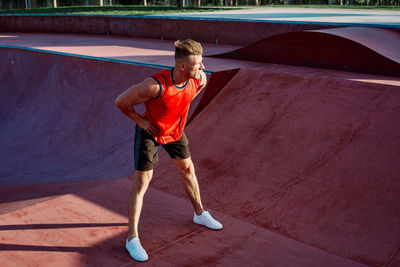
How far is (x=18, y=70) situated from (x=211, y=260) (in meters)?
8.92

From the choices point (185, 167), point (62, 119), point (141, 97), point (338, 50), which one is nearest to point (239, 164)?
point (185, 167)

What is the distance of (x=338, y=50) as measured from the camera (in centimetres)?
688

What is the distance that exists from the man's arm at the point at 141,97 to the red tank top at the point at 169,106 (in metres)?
0.04

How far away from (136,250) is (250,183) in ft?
5.47

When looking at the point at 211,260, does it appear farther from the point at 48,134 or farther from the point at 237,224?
the point at 48,134

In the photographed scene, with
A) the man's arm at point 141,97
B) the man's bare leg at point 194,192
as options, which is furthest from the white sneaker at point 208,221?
the man's arm at point 141,97

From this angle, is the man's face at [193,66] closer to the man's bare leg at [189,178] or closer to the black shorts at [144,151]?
the black shorts at [144,151]

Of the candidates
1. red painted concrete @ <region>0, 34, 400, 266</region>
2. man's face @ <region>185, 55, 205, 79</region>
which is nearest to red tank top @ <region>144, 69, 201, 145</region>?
man's face @ <region>185, 55, 205, 79</region>

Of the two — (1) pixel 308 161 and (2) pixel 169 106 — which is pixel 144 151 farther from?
(1) pixel 308 161

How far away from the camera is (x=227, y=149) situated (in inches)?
200

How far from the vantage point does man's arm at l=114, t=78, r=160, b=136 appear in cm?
300

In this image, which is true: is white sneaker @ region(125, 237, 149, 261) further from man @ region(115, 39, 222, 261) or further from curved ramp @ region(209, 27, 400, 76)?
curved ramp @ region(209, 27, 400, 76)

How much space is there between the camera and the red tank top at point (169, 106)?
306cm

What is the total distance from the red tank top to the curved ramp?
4.16 metres
